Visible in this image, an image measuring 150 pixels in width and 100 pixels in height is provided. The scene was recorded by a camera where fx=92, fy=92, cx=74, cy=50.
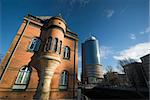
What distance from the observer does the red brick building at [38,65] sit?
9.15 metres

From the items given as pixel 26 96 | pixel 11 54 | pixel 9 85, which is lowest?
pixel 26 96

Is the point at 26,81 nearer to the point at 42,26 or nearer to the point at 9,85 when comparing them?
the point at 9,85

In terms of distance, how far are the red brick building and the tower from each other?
2540 inches

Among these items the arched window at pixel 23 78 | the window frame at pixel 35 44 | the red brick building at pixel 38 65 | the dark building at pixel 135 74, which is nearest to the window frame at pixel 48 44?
the red brick building at pixel 38 65

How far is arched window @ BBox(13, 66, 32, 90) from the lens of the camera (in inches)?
364

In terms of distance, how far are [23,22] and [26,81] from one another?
23.6ft

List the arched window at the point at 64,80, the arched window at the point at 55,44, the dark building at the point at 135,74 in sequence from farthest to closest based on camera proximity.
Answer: the dark building at the point at 135,74 < the arched window at the point at 64,80 < the arched window at the point at 55,44

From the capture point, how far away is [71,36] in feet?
50.3

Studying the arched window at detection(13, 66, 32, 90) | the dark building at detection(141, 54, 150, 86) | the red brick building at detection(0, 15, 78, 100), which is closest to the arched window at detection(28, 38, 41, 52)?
the red brick building at detection(0, 15, 78, 100)

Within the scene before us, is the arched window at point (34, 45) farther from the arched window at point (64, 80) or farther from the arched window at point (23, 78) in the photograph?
the arched window at point (64, 80)

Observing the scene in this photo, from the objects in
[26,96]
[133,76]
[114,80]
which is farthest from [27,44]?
[114,80]

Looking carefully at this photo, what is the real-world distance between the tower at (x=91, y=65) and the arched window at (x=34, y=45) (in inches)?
2638

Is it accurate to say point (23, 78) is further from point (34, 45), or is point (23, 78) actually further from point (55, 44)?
point (55, 44)

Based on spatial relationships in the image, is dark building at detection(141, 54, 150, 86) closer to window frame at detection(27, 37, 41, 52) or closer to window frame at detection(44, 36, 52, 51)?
window frame at detection(44, 36, 52, 51)
